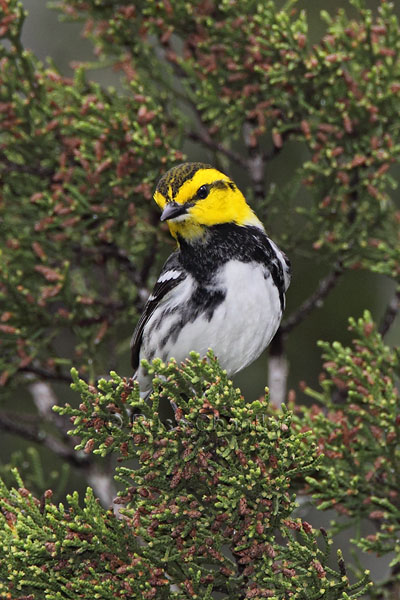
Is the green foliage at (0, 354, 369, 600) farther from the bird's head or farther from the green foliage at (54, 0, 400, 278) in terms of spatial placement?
the green foliage at (54, 0, 400, 278)

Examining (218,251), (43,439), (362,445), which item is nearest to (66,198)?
(218,251)

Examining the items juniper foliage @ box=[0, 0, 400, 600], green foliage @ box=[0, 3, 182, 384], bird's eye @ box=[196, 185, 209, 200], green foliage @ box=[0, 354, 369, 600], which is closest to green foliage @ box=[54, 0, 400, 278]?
juniper foliage @ box=[0, 0, 400, 600]

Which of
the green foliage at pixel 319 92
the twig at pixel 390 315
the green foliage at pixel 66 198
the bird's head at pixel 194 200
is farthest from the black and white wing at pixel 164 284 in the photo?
the twig at pixel 390 315

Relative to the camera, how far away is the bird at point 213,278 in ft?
13.8

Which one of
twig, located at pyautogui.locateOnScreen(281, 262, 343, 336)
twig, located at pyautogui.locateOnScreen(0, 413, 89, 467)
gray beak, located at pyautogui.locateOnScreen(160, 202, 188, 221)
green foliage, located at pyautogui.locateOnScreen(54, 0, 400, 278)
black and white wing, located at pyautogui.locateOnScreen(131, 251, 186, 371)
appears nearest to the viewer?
gray beak, located at pyautogui.locateOnScreen(160, 202, 188, 221)

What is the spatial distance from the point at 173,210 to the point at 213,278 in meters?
0.41

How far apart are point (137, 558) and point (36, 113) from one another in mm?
3056

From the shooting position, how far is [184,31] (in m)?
5.49

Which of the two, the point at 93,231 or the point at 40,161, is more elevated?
the point at 40,161

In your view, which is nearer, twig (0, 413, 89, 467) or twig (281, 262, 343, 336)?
twig (281, 262, 343, 336)

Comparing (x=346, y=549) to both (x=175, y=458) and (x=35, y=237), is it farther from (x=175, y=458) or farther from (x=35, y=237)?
(x=175, y=458)

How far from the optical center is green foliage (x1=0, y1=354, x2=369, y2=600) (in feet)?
10.7

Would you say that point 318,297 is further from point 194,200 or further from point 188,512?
point 188,512

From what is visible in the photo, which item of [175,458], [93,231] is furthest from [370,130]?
[175,458]
